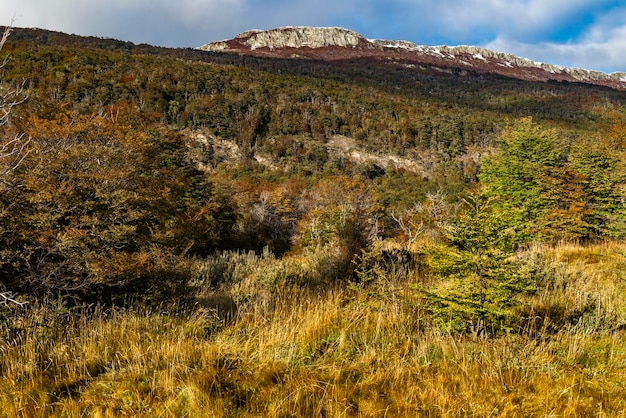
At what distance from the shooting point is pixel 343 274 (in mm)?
7852

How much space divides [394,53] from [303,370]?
154m

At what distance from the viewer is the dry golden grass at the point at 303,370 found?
1955mm

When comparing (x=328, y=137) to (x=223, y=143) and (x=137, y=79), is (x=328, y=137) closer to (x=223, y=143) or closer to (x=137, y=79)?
(x=223, y=143)

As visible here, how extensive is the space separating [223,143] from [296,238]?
126ft

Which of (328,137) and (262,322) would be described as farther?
(328,137)

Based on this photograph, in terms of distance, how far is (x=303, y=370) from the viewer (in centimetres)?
237

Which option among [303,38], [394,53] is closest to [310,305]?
[394,53]

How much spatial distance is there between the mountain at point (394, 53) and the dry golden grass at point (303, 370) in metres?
132

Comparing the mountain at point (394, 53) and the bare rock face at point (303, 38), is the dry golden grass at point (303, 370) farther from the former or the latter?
the bare rock face at point (303, 38)

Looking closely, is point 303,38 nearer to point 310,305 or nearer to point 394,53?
point 394,53

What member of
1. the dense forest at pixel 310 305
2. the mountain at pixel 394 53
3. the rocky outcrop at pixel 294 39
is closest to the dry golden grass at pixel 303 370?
the dense forest at pixel 310 305

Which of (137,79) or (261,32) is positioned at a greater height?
(261,32)

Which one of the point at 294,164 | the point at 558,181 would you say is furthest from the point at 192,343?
the point at 294,164

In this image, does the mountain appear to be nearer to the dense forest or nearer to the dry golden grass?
the dense forest
